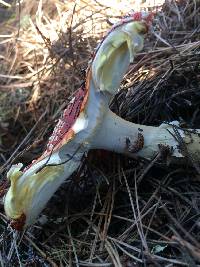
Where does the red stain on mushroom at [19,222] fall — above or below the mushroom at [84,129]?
below

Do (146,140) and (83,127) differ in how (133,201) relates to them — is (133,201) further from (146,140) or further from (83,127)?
(83,127)

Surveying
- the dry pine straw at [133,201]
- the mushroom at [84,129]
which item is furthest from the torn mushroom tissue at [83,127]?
the dry pine straw at [133,201]

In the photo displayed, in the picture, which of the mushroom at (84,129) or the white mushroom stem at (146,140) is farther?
the white mushroom stem at (146,140)

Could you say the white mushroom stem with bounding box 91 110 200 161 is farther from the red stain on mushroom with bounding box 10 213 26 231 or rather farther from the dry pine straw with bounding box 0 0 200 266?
the red stain on mushroom with bounding box 10 213 26 231

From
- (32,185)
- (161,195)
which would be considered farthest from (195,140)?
(32,185)

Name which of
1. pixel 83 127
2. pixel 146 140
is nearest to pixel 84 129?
pixel 83 127

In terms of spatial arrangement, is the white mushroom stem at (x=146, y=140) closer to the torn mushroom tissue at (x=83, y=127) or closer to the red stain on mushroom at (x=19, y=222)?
the torn mushroom tissue at (x=83, y=127)

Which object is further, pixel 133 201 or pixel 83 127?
pixel 133 201

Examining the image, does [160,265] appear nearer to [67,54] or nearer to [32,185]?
[32,185]

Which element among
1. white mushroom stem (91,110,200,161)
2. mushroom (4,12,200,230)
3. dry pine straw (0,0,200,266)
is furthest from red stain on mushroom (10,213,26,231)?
white mushroom stem (91,110,200,161)
